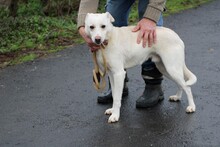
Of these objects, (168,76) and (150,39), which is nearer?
(150,39)

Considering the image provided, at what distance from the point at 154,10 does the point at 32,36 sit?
3970 millimetres

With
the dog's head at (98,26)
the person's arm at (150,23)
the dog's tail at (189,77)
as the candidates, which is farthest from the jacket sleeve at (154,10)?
the dog's tail at (189,77)

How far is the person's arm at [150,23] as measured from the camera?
4.43 meters

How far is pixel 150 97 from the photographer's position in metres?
4.94

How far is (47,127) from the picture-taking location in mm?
4562

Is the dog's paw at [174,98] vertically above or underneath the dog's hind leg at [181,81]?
underneath

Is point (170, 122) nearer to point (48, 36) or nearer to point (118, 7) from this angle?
point (118, 7)

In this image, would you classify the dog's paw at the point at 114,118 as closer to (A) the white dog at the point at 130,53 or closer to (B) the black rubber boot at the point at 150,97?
(A) the white dog at the point at 130,53

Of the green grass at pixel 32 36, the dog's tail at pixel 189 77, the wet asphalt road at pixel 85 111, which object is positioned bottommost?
the green grass at pixel 32 36

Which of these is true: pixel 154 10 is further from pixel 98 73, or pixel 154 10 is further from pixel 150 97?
pixel 150 97

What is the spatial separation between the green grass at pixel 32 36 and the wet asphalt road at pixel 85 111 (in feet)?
1.52

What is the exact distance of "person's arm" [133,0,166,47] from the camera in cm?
443

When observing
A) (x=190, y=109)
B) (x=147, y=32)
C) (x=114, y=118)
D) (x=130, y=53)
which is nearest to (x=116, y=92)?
(x=114, y=118)

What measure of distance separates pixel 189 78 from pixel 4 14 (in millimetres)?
5533
